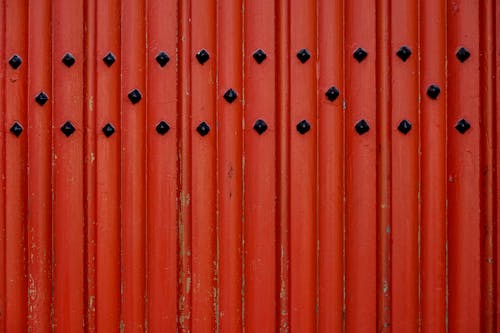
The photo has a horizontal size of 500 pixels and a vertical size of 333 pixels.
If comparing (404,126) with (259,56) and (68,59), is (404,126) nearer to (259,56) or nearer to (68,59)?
(259,56)

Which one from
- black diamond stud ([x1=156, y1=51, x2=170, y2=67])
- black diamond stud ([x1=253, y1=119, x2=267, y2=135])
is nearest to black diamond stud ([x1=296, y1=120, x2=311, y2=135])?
black diamond stud ([x1=253, y1=119, x2=267, y2=135])

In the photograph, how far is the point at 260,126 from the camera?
182 centimetres

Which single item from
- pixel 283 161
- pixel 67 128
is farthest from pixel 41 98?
pixel 283 161

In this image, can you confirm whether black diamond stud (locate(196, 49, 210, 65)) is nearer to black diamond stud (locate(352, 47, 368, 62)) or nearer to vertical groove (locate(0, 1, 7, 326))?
black diamond stud (locate(352, 47, 368, 62))

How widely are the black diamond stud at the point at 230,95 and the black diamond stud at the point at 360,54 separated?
1.29 ft

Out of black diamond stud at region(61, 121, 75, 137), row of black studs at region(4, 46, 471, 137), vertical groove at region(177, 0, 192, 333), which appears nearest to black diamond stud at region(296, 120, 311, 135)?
row of black studs at region(4, 46, 471, 137)

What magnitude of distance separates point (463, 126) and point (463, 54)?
0.73 feet

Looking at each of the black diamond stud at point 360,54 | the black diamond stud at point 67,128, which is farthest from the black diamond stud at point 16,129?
the black diamond stud at point 360,54

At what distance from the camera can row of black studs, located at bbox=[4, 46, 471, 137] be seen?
1815 mm

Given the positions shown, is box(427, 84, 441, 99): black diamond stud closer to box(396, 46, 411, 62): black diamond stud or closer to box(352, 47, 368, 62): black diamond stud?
box(396, 46, 411, 62): black diamond stud

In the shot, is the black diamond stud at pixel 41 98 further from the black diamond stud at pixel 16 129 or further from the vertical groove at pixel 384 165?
the vertical groove at pixel 384 165

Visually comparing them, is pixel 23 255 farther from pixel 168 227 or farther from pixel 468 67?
pixel 468 67

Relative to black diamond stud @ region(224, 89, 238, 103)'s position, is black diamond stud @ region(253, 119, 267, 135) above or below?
below

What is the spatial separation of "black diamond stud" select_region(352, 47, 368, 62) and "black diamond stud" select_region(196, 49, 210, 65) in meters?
0.46
